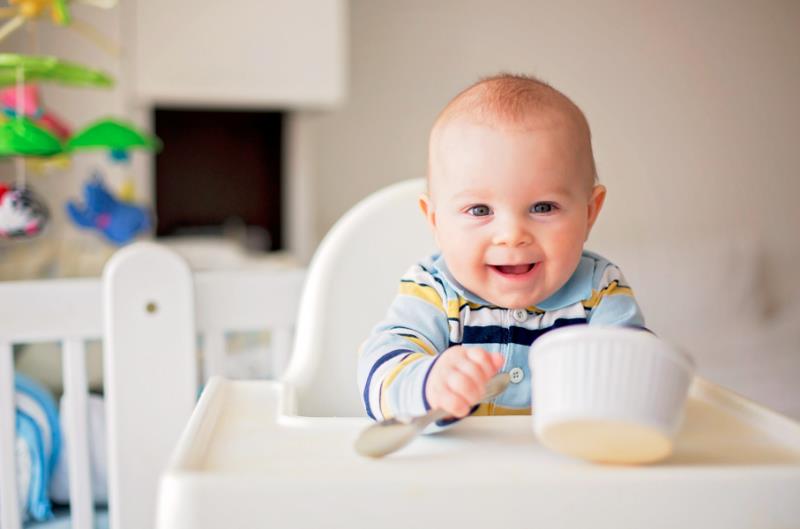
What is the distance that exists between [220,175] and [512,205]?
198cm

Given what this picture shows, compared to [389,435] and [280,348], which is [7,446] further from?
[389,435]

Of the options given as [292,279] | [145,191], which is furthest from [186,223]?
[292,279]

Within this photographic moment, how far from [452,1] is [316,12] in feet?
1.85

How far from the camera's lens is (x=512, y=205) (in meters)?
0.54

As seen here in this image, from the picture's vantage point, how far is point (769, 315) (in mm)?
2576

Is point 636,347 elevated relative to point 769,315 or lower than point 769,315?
elevated

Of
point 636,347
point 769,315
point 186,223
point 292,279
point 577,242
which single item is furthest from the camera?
point 769,315

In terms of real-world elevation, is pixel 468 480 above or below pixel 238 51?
below

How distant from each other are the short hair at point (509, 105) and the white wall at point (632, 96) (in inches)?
74.1

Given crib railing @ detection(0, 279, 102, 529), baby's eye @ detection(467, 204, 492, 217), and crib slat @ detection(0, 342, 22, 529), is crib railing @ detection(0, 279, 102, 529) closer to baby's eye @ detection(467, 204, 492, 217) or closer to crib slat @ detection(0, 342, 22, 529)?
crib slat @ detection(0, 342, 22, 529)

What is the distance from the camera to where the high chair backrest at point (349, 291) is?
809 mm

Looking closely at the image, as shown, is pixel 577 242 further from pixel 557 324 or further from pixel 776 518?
pixel 776 518

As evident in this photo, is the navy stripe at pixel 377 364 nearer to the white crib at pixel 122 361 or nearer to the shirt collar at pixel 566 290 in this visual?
the shirt collar at pixel 566 290

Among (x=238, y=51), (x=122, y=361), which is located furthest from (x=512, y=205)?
(x=238, y=51)
